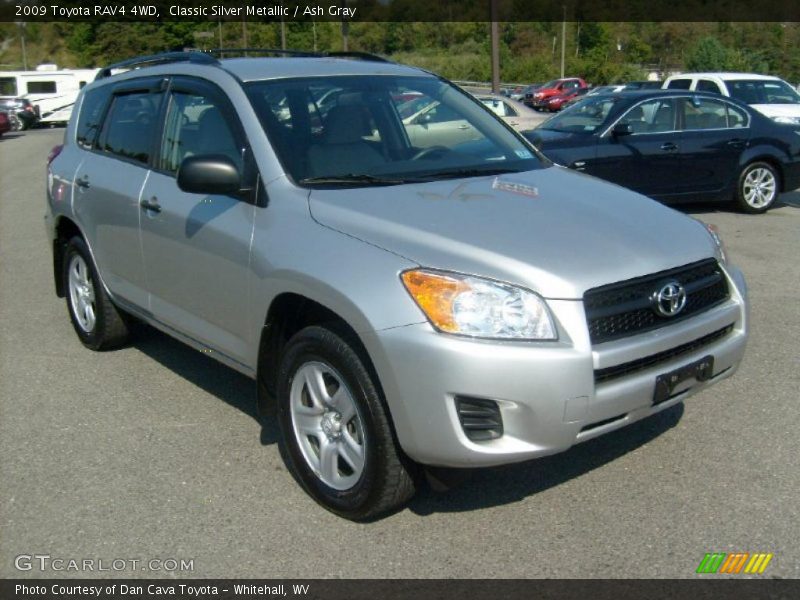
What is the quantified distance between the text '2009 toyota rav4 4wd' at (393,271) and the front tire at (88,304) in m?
0.48

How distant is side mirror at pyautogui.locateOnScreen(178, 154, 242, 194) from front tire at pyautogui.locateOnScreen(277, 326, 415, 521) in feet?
2.47

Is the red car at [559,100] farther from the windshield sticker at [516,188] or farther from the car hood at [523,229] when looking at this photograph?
the car hood at [523,229]

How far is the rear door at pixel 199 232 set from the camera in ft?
13.4

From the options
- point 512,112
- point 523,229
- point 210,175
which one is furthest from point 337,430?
point 512,112

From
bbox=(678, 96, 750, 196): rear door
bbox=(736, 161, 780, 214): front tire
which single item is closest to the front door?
bbox=(678, 96, 750, 196): rear door

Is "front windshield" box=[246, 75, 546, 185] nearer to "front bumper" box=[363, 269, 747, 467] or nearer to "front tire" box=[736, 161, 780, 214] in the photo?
"front bumper" box=[363, 269, 747, 467]

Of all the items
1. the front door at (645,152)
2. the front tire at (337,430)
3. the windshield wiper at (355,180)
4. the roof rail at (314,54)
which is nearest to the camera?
the front tire at (337,430)

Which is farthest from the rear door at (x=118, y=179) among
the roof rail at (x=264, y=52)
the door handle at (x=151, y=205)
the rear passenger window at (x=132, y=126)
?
the roof rail at (x=264, y=52)

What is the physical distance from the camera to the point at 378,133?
4480mm

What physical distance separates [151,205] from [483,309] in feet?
7.42

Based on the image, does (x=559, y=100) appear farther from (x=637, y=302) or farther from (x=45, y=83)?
(x=637, y=302)

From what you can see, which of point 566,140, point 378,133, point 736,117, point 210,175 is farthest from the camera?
point 736,117

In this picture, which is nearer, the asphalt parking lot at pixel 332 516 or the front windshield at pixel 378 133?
the asphalt parking lot at pixel 332 516
